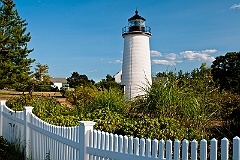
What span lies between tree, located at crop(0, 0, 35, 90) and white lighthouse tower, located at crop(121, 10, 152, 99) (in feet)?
40.9

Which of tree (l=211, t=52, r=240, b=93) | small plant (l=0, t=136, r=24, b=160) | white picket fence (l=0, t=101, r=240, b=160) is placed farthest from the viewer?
tree (l=211, t=52, r=240, b=93)

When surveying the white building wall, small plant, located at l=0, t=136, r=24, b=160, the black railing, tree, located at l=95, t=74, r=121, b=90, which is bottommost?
small plant, located at l=0, t=136, r=24, b=160

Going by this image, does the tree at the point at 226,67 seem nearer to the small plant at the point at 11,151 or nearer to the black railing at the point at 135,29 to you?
the black railing at the point at 135,29

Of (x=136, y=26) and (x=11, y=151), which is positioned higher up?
(x=136, y=26)

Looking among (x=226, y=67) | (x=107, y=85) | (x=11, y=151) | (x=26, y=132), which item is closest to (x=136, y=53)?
(x=107, y=85)

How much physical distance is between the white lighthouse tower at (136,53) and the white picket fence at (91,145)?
1706 cm

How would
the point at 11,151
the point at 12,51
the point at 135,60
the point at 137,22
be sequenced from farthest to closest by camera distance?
the point at 12,51 < the point at 137,22 < the point at 135,60 < the point at 11,151

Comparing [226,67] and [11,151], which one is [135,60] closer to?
[226,67]

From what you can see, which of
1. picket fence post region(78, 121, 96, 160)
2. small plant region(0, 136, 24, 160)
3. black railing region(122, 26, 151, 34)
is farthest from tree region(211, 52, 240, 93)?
picket fence post region(78, 121, 96, 160)

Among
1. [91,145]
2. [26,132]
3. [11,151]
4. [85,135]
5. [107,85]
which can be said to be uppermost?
[107,85]

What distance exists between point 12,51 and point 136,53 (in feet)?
46.4

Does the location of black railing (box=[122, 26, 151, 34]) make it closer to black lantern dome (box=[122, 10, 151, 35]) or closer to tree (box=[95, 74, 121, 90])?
black lantern dome (box=[122, 10, 151, 35])

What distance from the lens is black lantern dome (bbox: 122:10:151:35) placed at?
24.2 metres

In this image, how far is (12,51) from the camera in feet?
104
